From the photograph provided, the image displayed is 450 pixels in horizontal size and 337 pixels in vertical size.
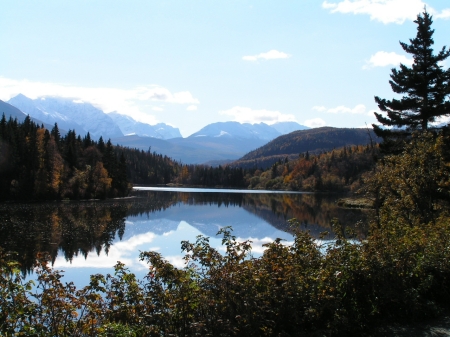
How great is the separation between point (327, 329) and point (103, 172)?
97801 millimetres

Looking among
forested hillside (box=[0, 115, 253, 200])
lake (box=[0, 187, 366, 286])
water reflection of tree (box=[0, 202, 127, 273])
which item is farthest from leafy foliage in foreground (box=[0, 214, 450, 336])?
forested hillside (box=[0, 115, 253, 200])

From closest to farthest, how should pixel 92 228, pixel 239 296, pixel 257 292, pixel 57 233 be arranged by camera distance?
pixel 239 296 → pixel 257 292 → pixel 57 233 → pixel 92 228

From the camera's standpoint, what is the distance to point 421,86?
2903cm

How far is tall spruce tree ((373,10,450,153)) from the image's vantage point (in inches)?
1130

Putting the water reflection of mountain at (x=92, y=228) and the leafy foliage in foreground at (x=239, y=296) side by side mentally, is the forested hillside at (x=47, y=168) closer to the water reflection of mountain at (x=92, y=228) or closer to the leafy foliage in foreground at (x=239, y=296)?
the water reflection of mountain at (x=92, y=228)

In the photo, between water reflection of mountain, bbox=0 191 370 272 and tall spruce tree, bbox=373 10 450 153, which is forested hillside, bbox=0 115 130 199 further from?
tall spruce tree, bbox=373 10 450 153

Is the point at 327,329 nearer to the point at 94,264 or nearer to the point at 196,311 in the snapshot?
the point at 196,311

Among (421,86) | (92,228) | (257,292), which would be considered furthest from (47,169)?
(257,292)

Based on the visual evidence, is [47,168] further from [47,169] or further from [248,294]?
[248,294]

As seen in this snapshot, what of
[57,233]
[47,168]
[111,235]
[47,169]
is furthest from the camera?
[47,168]

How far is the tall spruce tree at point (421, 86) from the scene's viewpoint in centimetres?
2870

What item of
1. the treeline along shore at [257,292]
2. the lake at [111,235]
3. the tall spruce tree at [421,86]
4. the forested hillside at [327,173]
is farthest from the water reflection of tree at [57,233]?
the forested hillside at [327,173]

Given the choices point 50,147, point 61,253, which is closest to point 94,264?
point 61,253

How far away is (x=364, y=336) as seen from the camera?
29.4 ft
